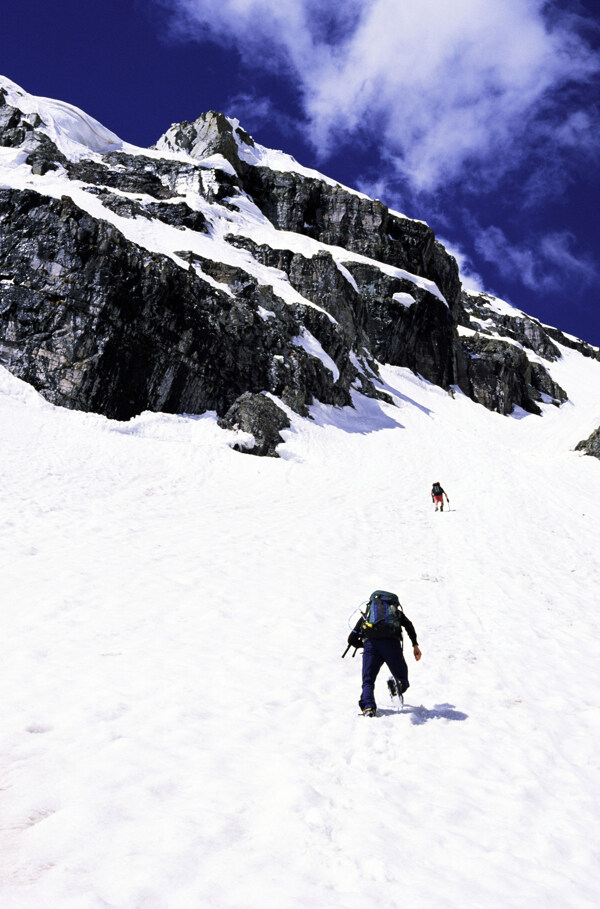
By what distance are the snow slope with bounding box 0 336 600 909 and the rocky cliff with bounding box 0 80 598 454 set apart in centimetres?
1208

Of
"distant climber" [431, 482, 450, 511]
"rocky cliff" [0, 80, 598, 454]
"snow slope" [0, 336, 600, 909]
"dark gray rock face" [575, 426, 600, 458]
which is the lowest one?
"snow slope" [0, 336, 600, 909]

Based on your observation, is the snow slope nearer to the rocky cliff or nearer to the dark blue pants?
the dark blue pants

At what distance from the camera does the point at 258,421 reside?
28703mm

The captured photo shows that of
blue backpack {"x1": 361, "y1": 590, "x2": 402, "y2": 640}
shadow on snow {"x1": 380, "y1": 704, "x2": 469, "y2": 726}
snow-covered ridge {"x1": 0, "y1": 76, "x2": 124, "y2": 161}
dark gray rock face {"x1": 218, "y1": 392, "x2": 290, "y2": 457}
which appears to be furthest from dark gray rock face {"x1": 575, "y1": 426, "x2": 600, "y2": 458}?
snow-covered ridge {"x1": 0, "y1": 76, "x2": 124, "y2": 161}

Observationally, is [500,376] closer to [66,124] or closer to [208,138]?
[208,138]

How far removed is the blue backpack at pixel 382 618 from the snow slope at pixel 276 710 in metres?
1.07

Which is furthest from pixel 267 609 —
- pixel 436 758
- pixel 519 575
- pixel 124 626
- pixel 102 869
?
pixel 519 575

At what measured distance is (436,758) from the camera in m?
5.67

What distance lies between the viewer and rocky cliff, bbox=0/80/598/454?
29.0 metres

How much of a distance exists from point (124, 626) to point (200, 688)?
2.34m

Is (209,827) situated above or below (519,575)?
below

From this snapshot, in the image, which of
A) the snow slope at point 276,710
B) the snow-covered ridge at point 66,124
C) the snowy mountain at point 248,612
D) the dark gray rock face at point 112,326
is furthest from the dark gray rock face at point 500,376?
the snow-covered ridge at point 66,124

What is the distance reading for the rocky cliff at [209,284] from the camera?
2897cm

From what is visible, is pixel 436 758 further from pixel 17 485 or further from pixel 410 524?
pixel 17 485
